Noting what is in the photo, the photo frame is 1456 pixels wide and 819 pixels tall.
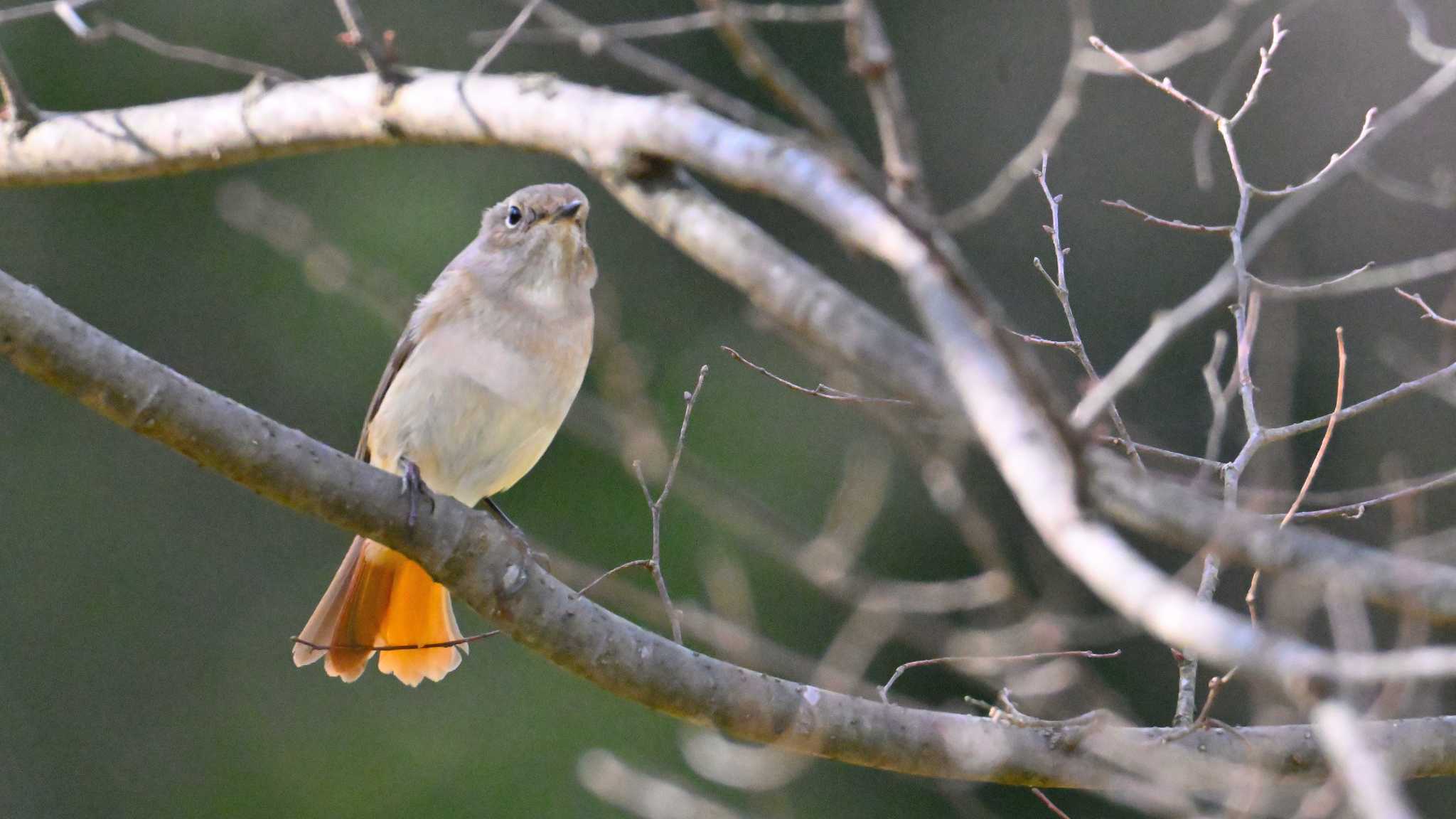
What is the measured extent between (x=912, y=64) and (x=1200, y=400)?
276 centimetres

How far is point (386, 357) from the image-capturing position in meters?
7.70

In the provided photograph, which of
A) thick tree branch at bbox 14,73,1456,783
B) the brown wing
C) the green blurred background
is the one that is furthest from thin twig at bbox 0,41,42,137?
the green blurred background

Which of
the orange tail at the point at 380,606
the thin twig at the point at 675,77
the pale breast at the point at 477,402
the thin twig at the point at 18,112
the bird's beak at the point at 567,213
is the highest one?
the bird's beak at the point at 567,213

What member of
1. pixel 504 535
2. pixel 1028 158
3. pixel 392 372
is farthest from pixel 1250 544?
pixel 392 372

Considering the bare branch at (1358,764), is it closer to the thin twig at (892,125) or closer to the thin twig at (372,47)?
the thin twig at (892,125)

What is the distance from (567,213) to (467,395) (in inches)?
25.5

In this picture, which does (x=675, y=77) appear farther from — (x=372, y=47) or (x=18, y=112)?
(x=18, y=112)

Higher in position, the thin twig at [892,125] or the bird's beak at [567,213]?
the bird's beak at [567,213]

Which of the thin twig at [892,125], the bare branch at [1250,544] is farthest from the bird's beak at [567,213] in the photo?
the bare branch at [1250,544]

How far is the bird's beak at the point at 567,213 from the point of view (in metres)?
4.02

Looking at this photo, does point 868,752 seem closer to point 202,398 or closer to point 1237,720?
point 202,398

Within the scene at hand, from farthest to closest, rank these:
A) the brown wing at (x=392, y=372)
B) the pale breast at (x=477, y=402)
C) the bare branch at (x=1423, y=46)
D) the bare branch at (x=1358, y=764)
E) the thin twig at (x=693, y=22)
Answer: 1. the brown wing at (x=392, y=372)
2. the pale breast at (x=477, y=402)
3. the bare branch at (x=1423, y=46)
4. the thin twig at (x=693, y=22)
5. the bare branch at (x=1358, y=764)

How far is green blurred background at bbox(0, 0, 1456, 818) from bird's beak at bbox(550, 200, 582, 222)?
3.05 metres

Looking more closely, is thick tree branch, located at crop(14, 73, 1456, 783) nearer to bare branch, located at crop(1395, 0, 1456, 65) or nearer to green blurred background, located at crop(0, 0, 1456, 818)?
bare branch, located at crop(1395, 0, 1456, 65)
